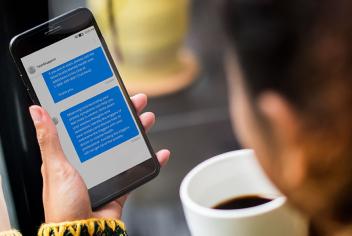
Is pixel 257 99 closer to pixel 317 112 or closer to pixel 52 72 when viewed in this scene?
pixel 317 112

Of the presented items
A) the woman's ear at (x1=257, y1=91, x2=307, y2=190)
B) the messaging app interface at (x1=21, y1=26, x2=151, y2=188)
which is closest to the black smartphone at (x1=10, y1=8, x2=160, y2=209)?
the messaging app interface at (x1=21, y1=26, x2=151, y2=188)

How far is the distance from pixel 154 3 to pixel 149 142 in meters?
0.13

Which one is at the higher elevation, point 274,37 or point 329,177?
point 274,37

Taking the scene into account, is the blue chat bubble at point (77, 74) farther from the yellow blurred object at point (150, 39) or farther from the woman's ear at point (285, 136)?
the woman's ear at point (285, 136)

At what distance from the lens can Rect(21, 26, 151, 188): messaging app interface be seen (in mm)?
541

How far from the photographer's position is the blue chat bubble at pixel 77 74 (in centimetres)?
54

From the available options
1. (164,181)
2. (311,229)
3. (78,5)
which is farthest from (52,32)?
(311,229)

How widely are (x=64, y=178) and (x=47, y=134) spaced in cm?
4

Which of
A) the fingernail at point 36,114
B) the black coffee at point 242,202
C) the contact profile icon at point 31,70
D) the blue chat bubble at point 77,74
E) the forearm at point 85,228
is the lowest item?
the black coffee at point 242,202

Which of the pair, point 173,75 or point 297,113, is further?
point 173,75

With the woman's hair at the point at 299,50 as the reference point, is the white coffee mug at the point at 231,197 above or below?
below

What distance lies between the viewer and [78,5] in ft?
1.76

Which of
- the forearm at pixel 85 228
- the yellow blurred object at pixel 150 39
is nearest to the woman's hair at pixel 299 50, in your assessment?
the yellow blurred object at pixel 150 39

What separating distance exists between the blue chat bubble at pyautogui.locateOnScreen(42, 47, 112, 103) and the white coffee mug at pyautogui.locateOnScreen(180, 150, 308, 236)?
0.39 ft
